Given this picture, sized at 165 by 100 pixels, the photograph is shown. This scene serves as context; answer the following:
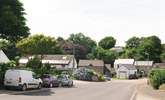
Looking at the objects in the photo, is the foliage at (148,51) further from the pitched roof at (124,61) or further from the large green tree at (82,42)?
the large green tree at (82,42)

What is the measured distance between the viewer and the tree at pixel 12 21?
125 feet

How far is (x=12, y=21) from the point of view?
3834 centimetres

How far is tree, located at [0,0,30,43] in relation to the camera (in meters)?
38.1

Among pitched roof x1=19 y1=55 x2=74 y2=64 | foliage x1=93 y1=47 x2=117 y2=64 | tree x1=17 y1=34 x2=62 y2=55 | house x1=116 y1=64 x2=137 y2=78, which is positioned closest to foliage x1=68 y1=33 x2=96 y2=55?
foliage x1=93 y1=47 x2=117 y2=64

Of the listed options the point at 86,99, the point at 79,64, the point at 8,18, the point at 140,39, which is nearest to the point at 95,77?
the point at 79,64

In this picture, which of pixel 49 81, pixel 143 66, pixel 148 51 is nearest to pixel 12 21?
pixel 49 81

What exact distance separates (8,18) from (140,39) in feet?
515

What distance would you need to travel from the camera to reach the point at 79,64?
135 m

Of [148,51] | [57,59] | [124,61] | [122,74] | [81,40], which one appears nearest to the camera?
[57,59]

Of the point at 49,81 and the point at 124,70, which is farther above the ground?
the point at 124,70

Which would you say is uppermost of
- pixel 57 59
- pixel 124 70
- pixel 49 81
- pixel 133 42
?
pixel 133 42

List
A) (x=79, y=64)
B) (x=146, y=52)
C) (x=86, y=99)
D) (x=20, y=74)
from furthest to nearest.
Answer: (x=146, y=52) → (x=79, y=64) → (x=20, y=74) → (x=86, y=99)

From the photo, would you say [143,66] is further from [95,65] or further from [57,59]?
[57,59]

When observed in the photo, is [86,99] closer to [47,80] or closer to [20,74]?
[20,74]
